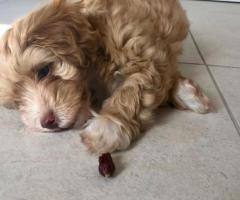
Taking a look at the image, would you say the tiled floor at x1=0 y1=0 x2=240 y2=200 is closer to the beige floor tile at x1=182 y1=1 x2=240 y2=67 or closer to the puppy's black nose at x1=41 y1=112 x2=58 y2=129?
the puppy's black nose at x1=41 y1=112 x2=58 y2=129

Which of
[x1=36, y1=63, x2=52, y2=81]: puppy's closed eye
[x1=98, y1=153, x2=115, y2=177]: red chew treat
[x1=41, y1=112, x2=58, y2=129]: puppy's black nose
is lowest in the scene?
[x1=98, y1=153, x2=115, y2=177]: red chew treat

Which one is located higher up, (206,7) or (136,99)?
(136,99)

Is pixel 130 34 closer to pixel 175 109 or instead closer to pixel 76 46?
pixel 76 46

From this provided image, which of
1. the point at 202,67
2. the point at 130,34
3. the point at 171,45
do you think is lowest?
the point at 202,67

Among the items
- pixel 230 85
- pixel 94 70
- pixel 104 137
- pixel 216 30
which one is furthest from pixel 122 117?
pixel 216 30

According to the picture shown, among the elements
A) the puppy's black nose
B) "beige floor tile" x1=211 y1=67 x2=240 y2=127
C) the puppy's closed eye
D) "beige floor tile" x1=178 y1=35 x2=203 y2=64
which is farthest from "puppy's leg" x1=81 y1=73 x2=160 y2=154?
"beige floor tile" x1=178 y1=35 x2=203 y2=64

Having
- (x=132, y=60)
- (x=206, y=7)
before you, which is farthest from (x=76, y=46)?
(x=206, y=7)

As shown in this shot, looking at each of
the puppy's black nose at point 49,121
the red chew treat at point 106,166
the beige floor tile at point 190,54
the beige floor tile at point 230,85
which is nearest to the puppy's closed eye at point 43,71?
the puppy's black nose at point 49,121
